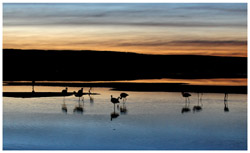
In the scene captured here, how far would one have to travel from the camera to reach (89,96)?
25.5m

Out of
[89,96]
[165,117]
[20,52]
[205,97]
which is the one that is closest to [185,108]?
[165,117]

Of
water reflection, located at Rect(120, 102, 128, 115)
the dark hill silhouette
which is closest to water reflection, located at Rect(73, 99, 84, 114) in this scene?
water reflection, located at Rect(120, 102, 128, 115)

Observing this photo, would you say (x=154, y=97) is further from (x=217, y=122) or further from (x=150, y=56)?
(x=150, y=56)

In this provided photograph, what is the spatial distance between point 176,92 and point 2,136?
15678 mm

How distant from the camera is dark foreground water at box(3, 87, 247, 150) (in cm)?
1302

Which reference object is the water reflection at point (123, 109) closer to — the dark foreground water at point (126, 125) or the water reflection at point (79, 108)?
the dark foreground water at point (126, 125)

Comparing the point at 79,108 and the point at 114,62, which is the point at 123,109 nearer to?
the point at 79,108

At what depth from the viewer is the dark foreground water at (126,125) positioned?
13.0 meters

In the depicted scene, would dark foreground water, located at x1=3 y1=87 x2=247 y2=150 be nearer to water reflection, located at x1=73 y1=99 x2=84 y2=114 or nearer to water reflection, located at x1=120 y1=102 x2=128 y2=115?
water reflection, located at x1=120 y1=102 x2=128 y2=115

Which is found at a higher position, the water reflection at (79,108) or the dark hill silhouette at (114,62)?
the dark hill silhouette at (114,62)

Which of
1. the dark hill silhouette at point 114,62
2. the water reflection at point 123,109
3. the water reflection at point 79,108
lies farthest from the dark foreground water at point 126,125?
the dark hill silhouette at point 114,62

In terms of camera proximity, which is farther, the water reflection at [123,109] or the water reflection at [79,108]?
the water reflection at [79,108]

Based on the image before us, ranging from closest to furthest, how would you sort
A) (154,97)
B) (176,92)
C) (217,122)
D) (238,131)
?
1. (238,131)
2. (217,122)
3. (154,97)
4. (176,92)

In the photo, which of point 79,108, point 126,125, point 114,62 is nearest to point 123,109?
point 79,108
